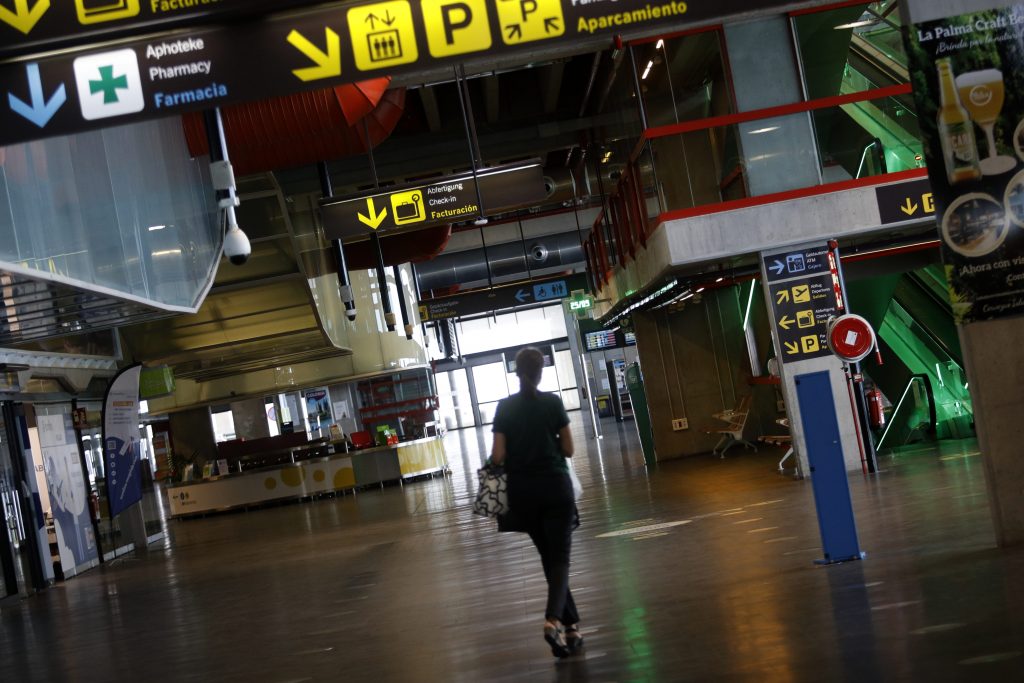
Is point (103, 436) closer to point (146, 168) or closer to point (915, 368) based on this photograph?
point (146, 168)

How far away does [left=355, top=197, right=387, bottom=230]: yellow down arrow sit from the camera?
1066 centimetres

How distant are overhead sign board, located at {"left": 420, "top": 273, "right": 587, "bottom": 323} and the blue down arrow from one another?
60.4 feet

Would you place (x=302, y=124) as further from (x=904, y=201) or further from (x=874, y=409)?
(x=874, y=409)

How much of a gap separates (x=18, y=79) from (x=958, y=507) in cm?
704

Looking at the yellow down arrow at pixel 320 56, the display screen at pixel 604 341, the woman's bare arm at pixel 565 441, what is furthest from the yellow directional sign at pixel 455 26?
the display screen at pixel 604 341

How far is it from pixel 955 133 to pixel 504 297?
1774 cm

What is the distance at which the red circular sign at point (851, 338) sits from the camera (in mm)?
10414

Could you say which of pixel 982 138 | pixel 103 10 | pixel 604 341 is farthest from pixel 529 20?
pixel 604 341

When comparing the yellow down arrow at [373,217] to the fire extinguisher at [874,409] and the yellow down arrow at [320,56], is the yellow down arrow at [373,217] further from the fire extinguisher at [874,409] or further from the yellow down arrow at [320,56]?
the fire extinguisher at [874,409]

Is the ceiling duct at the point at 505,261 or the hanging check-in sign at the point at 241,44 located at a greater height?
the ceiling duct at the point at 505,261

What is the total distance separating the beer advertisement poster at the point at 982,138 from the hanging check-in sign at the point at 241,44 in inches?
68.4

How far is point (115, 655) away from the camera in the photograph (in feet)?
24.8

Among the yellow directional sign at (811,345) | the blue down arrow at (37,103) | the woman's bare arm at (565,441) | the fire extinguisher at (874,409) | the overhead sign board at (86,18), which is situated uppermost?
the overhead sign board at (86,18)

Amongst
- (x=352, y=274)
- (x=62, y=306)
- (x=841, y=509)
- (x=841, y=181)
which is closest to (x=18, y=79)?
(x=62, y=306)
